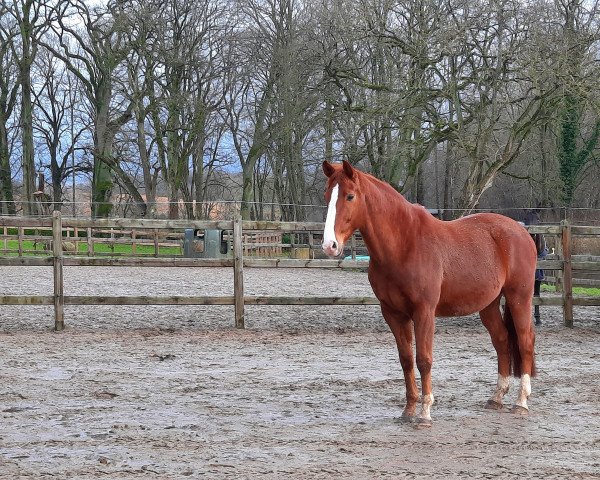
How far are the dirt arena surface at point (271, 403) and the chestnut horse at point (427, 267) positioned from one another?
13.7 inches

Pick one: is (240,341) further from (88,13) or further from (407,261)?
(88,13)

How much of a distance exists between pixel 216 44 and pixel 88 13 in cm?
482

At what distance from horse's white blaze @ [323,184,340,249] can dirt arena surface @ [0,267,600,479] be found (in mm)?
1184

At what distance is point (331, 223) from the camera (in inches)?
200

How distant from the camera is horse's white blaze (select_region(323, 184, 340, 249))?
16.3ft

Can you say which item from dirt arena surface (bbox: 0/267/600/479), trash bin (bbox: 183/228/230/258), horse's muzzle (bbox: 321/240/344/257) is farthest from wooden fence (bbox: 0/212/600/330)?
trash bin (bbox: 183/228/230/258)

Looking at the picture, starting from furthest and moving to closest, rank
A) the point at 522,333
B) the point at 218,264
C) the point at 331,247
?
the point at 218,264, the point at 522,333, the point at 331,247

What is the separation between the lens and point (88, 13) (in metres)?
30.1

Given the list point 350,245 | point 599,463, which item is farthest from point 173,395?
point 350,245

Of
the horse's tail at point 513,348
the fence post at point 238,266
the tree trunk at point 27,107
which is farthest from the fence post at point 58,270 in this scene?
the tree trunk at point 27,107

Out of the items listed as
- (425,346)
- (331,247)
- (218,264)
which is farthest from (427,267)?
(218,264)

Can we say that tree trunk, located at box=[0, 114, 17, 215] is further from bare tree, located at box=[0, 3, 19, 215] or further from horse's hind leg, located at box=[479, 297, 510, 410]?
horse's hind leg, located at box=[479, 297, 510, 410]

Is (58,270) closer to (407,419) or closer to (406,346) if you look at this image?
(406,346)

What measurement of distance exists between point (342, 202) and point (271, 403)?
1742 millimetres
